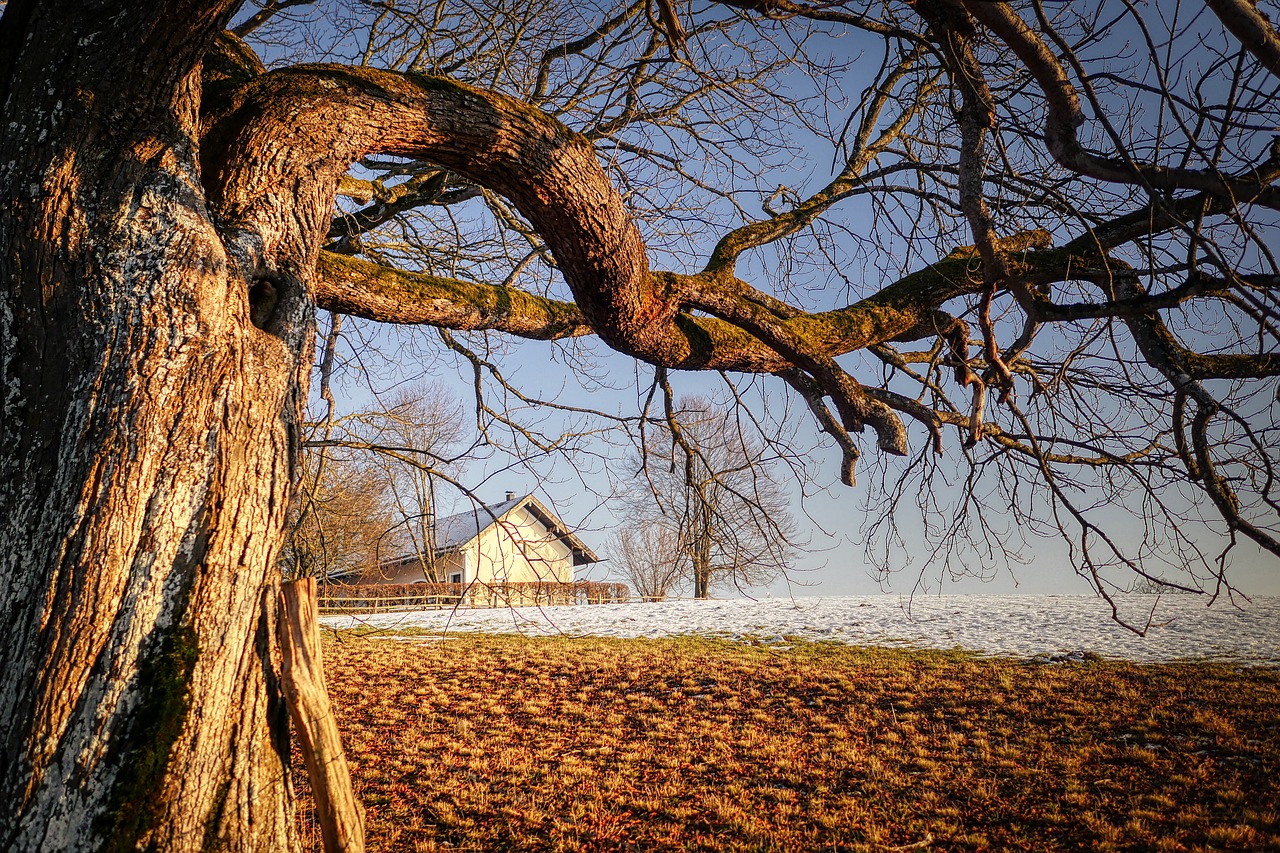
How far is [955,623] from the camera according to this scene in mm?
14227

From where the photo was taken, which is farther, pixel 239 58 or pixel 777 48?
pixel 777 48

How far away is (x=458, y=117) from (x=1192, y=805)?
5.83m

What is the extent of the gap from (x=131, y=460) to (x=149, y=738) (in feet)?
2.63

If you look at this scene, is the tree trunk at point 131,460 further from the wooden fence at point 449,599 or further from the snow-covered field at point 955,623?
the wooden fence at point 449,599

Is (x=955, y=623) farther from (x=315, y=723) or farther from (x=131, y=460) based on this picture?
(x=131, y=460)

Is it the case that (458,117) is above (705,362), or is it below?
above

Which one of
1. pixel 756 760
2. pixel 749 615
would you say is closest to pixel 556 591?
pixel 749 615

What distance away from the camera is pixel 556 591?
22906 mm

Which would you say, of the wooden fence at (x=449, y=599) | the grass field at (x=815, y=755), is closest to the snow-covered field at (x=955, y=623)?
the grass field at (x=815, y=755)

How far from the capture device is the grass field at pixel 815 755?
4.02 metres

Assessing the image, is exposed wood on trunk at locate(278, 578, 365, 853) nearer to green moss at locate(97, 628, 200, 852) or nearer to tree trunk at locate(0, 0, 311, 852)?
tree trunk at locate(0, 0, 311, 852)

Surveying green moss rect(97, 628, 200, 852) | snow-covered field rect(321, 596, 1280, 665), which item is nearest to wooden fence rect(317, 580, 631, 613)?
snow-covered field rect(321, 596, 1280, 665)

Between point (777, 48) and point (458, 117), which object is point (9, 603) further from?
point (777, 48)

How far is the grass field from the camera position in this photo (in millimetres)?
Result: 4020
